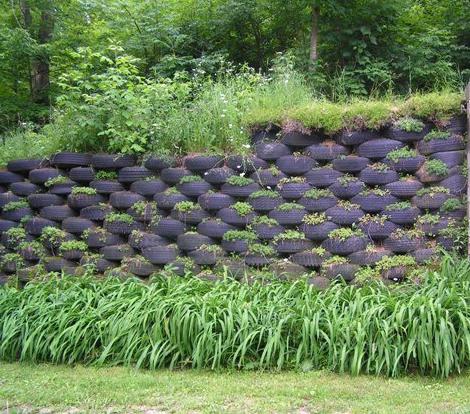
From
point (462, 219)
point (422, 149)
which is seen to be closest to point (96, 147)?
point (422, 149)

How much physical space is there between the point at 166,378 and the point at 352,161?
2.79 metres

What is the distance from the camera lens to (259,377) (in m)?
3.91

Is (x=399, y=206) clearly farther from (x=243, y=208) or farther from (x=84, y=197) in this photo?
(x=84, y=197)

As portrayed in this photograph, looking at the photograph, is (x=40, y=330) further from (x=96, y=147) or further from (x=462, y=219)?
(x=462, y=219)

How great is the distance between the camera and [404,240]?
16.3ft

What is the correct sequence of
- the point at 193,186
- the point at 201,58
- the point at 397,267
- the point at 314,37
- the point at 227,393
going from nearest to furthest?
the point at 227,393 → the point at 397,267 → the point at 193,186 → the point at 314,37 → the point at 201,58

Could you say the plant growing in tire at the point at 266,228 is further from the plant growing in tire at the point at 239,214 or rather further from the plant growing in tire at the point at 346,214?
the plant growing in tire at the point at 346,214

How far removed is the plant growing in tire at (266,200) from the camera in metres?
5.32

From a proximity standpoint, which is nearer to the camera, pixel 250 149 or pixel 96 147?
pixel 250 149

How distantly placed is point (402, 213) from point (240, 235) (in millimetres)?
1608

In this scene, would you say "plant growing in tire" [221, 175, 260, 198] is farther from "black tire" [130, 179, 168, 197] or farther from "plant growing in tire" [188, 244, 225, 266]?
"black tire" [130, 179, 168, 197]

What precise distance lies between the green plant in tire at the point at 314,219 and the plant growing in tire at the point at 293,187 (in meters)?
0.23

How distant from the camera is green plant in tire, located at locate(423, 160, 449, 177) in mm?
4949

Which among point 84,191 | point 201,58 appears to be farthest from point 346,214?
point 201,58
